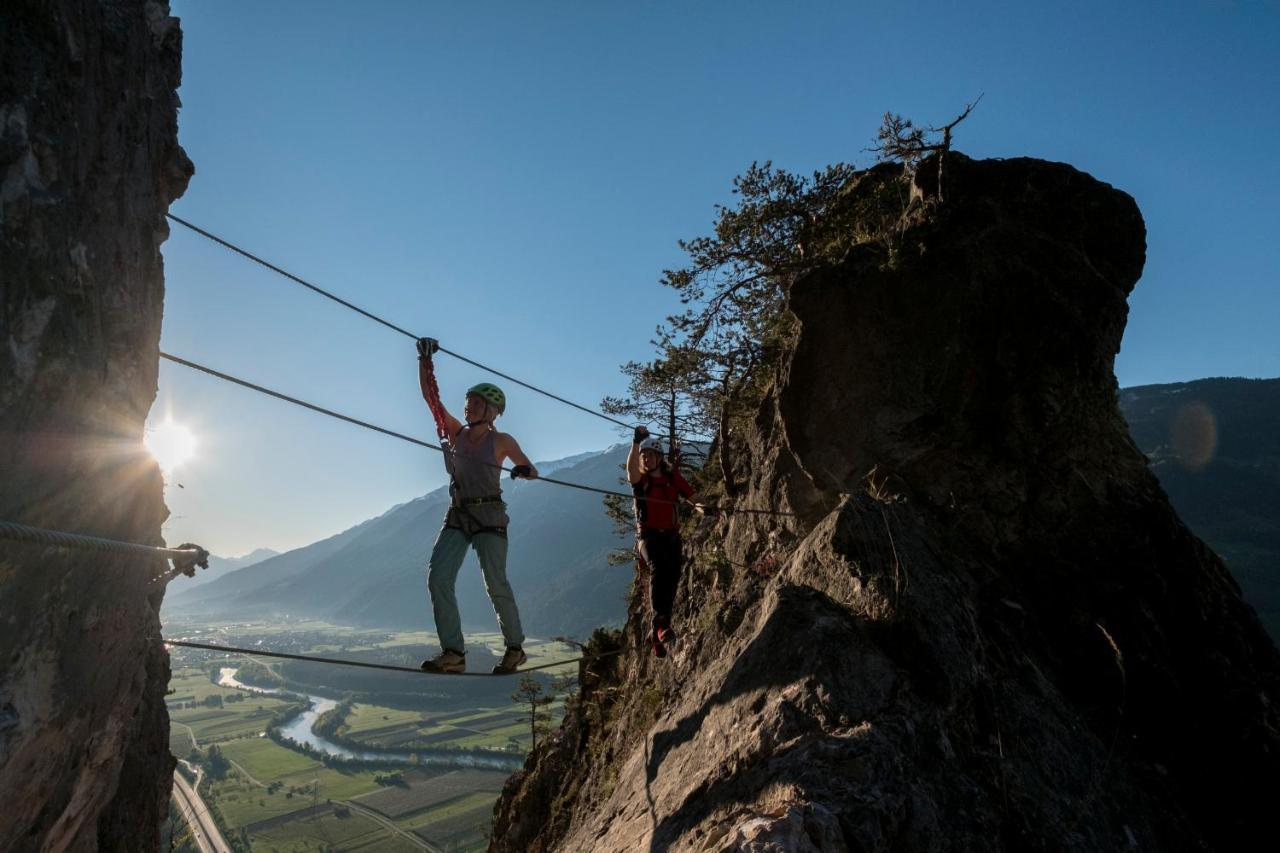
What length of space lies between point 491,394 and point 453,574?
2310 mm

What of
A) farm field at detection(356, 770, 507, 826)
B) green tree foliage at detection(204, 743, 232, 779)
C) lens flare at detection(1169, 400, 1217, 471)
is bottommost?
farm field at detection(356, 770, 507, 826)

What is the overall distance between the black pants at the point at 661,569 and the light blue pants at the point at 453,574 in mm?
2785

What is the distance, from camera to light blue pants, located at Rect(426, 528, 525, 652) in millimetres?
7688

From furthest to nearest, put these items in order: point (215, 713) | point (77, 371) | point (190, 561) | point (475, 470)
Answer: point (215, 713)
point (475, 470)
point (190, 561)
point (77, 371)

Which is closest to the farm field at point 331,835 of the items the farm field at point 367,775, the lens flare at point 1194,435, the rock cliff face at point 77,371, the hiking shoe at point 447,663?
the farm field at point 367,775

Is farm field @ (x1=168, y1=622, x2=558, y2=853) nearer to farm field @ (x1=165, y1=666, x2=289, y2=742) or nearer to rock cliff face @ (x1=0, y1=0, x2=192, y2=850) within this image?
farm field @ (x1=165, y1=666, x2=289, y2=742)

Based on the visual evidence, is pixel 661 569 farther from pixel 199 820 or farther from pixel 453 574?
pixel 199 820

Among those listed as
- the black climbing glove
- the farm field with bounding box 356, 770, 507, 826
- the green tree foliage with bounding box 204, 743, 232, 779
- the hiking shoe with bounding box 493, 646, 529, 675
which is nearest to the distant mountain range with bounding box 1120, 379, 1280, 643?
the hiking shoe with bounding box 493, 646, 529, 675

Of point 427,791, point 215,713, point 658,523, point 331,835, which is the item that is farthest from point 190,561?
point 215,713

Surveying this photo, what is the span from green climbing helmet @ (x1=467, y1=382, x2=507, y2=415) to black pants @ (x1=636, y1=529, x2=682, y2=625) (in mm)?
3277

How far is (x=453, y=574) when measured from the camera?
7883 millimetres

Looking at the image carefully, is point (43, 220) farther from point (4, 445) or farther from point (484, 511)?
point (484, 511)

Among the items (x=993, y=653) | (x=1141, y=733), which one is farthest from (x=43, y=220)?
(x=1141, y=733)

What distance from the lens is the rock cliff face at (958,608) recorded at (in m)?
5.25
